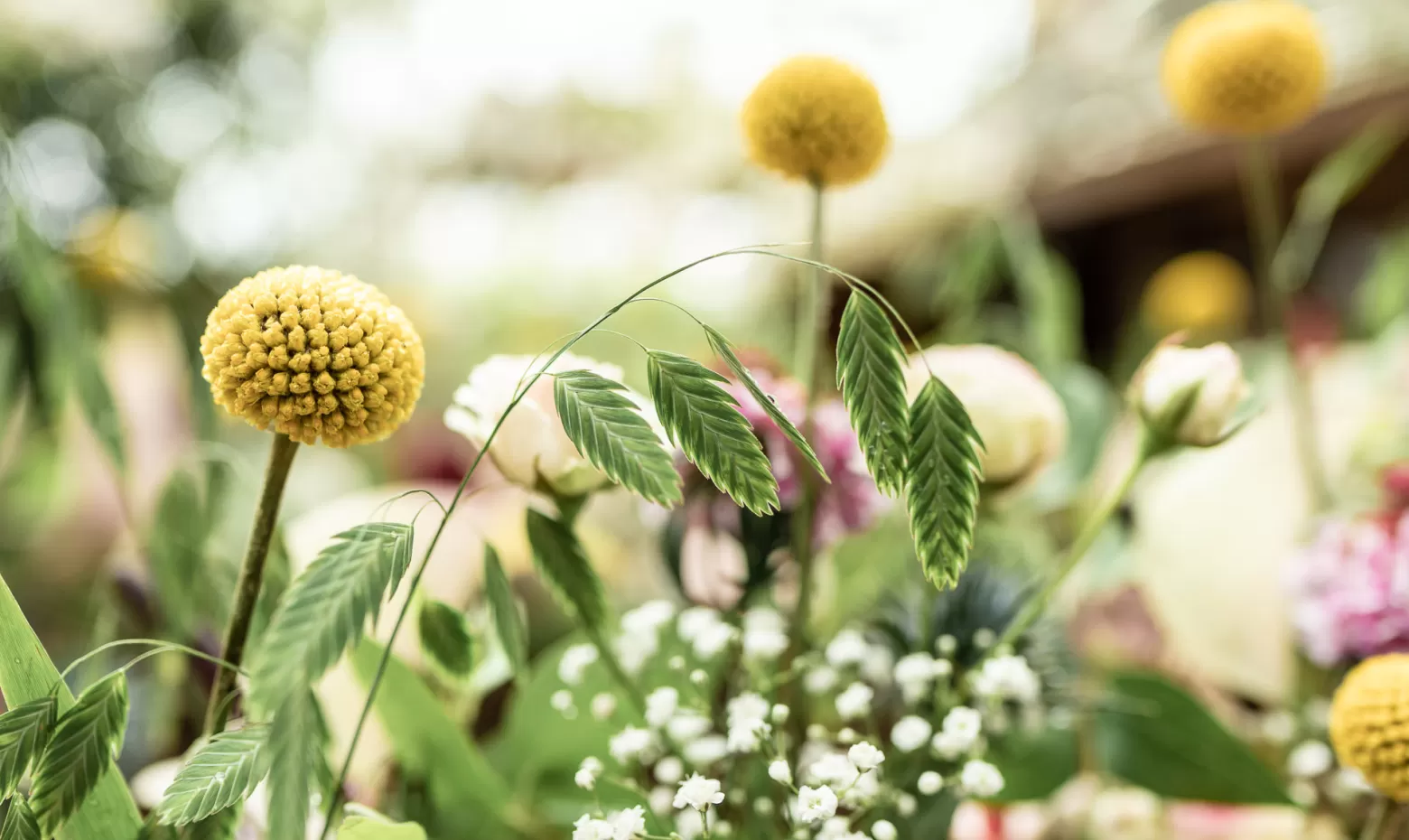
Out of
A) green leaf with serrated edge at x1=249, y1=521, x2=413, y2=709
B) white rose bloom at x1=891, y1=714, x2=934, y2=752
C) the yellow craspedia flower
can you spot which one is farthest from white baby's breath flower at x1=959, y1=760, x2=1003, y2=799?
the yellow craspedia flower

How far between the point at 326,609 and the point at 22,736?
0.08 metres

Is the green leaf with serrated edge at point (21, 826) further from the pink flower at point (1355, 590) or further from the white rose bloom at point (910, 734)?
the pink flower at point (1355, 590)

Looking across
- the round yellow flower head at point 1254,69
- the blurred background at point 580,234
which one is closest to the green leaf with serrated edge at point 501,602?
the blurred background at point 580,234

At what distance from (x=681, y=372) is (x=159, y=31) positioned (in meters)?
0.93

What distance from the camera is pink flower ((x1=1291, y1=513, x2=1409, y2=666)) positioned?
11.6 inches

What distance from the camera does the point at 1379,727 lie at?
209 millimetres

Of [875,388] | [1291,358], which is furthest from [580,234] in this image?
[875,388]

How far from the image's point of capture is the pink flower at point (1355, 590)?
0.30m

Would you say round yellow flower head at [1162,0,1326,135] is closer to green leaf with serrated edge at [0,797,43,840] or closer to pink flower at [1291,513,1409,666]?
pink flower at [1291,513,1409,666]

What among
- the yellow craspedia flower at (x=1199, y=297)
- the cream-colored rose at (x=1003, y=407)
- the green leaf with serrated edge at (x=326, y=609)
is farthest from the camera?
the yellow craspedia flower at (x=1199, y=297)

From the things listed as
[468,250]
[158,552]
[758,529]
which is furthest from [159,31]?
[758,529]

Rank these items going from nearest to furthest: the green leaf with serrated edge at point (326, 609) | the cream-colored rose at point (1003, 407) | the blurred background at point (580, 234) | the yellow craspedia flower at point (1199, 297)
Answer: the green leaf with serrated edge at point (326, 609) → the cream-colored rose at point (1003, 407) → the blurred background at point (580, 234) → the yellow craspedia flower at point (1199, 297)

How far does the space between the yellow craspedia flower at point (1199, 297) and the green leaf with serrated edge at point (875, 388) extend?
495mm

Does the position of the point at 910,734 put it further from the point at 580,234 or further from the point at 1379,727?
the point at 580,234
